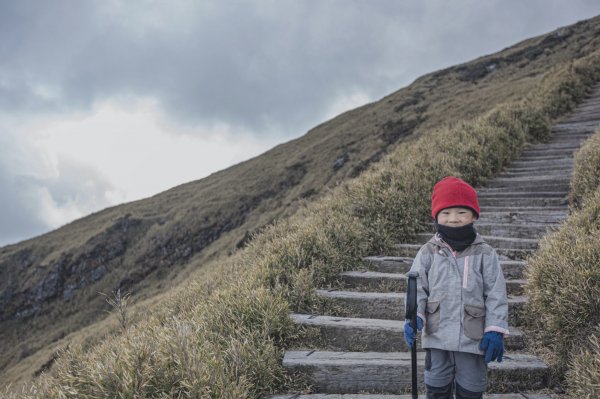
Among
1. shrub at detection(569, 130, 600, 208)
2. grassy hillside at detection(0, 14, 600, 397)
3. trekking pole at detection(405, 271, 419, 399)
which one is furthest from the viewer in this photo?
shrub at detection(569, 130, 600, 208)

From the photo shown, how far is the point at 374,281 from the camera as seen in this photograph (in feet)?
19.4

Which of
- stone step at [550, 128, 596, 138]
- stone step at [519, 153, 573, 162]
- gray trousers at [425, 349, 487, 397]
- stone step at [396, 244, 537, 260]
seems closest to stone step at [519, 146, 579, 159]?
stone step at [519, 153, 573, 162]

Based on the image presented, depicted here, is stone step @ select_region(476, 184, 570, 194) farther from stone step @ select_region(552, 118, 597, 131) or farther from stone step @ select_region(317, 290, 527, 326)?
stone step @ select_region(317, 290, 527, 326)

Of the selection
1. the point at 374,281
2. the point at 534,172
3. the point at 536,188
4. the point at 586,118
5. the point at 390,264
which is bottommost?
the point at 374,281

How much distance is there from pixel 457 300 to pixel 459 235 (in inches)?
21.5

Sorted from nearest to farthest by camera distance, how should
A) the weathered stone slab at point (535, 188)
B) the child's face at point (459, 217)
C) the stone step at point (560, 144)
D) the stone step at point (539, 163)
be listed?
the child's face at point (459, 217)
the weathered stone slab at point (535, 188)
the stone step at point (539, 163)
the stone step at point (560, 144)

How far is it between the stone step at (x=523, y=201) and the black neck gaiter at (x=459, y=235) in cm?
591

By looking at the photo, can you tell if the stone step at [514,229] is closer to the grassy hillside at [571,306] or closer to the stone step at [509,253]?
the stone step at [509,253]

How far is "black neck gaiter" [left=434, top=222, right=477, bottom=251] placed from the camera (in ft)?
11.4

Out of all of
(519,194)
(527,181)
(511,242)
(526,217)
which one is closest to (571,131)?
(527,181)

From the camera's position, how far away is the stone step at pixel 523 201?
8.48 metres

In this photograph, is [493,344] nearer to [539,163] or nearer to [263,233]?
[263,233]

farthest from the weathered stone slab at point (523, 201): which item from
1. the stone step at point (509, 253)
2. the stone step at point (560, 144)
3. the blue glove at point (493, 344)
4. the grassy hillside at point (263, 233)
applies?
the blue glove at point (493, 344)

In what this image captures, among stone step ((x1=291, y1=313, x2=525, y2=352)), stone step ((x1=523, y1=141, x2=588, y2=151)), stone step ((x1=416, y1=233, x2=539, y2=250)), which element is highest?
stone step ((x1=523, y1=141, x2=588, y2=151))
